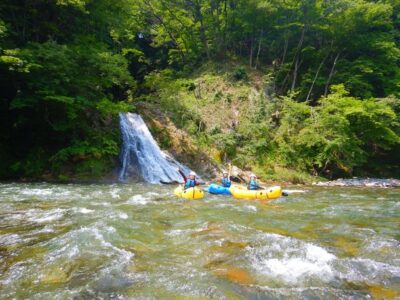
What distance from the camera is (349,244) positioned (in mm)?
5523

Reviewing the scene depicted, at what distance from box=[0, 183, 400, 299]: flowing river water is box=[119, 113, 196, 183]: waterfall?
622 cm

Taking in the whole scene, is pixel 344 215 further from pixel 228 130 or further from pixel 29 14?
pixel 29 14

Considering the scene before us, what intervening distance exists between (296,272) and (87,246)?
9.56 ft

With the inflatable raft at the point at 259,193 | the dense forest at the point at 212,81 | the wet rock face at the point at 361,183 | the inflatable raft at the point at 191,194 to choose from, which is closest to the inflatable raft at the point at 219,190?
the inflatable raft at the point at 259,193

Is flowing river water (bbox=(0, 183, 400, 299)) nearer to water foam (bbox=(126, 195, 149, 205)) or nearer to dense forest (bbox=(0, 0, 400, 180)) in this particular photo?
water foam (bbox=(126, 195, 149, 205))

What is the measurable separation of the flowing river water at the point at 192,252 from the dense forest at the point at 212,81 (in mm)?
6287

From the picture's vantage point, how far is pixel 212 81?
941 inches

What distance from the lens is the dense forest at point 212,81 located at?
45.7 ft

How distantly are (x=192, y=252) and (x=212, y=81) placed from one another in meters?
19.9

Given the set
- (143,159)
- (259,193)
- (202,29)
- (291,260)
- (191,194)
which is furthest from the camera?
(202,29)

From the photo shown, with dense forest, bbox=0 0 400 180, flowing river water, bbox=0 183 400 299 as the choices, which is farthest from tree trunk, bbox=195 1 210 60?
flowing river water, bbox=0 183 400 299

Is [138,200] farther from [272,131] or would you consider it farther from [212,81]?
[212,81]

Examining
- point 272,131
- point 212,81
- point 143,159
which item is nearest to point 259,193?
point 143,159

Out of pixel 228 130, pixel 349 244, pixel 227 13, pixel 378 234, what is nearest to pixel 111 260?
pixel 349 244
